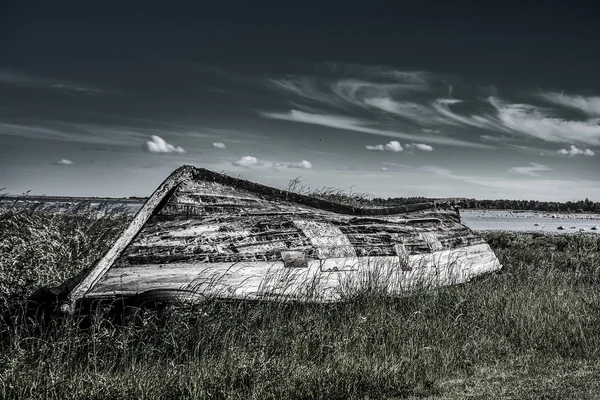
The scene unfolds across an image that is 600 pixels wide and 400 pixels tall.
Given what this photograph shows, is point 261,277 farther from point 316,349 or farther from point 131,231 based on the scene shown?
point 131,231

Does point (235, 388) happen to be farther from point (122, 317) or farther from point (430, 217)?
point (430, 217)

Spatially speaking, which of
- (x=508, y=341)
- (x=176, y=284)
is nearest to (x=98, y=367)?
(x=176, y=284)

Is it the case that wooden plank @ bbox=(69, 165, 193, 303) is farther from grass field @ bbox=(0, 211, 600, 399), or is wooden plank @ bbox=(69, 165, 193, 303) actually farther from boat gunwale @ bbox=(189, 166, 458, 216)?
grass field @ bbox=(0, 211, 600, 399)

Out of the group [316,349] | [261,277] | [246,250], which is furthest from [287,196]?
[316,349]

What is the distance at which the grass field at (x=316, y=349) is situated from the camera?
13.2 feet

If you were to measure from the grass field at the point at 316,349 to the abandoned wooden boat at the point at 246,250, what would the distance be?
28cm

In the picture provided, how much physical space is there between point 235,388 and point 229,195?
9.54 feet

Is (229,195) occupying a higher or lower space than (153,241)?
higher

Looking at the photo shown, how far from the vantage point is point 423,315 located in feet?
19.2

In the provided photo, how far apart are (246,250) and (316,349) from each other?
1.55 m

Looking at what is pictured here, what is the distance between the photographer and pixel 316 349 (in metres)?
4.98

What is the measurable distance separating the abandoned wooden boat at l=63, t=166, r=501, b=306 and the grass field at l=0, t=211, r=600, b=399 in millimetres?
283

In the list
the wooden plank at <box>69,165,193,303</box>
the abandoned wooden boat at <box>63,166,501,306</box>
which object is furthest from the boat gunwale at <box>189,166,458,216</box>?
the wooden plank at <box>69,165,193,303</box>

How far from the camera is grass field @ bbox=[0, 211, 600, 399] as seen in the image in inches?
159
